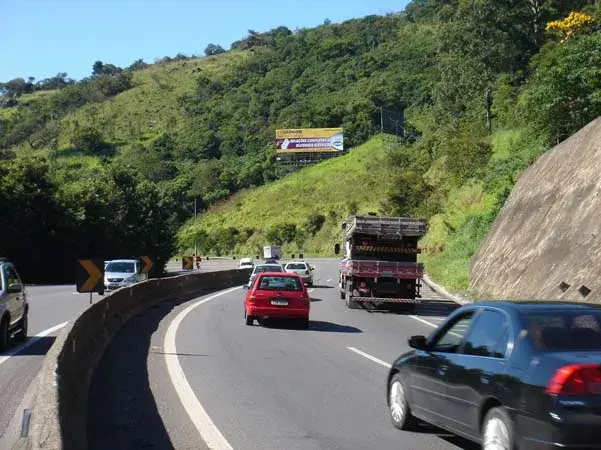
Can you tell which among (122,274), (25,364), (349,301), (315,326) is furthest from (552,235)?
(122,274)

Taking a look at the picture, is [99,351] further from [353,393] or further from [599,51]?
[599,51]

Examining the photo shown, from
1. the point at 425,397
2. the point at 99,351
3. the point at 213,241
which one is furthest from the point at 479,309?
the point at 213,241

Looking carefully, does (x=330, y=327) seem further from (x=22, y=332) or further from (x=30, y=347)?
(x=30, y=347)

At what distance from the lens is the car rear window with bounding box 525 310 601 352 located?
6746mm

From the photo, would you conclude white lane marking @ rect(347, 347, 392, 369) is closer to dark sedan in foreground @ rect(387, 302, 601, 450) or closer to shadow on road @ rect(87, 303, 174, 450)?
shadow on road @ rect(87, 303, 174, 450)

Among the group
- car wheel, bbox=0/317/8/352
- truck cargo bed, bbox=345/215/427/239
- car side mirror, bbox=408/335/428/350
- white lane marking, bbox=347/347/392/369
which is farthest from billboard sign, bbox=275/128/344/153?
car side mirror, bbox=408/335/428/350

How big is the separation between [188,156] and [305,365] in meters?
134

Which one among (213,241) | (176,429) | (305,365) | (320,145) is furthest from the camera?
(320,145)

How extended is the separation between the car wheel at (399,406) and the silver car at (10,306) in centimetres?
856

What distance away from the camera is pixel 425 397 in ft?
27.6

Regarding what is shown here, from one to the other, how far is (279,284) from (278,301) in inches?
26.2

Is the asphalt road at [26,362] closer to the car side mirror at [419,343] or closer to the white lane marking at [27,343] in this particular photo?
the white lane marking at [27,343]

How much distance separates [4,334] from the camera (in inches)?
603

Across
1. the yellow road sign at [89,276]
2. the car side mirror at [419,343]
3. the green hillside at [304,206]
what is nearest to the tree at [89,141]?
the green hillside at [304,206]
